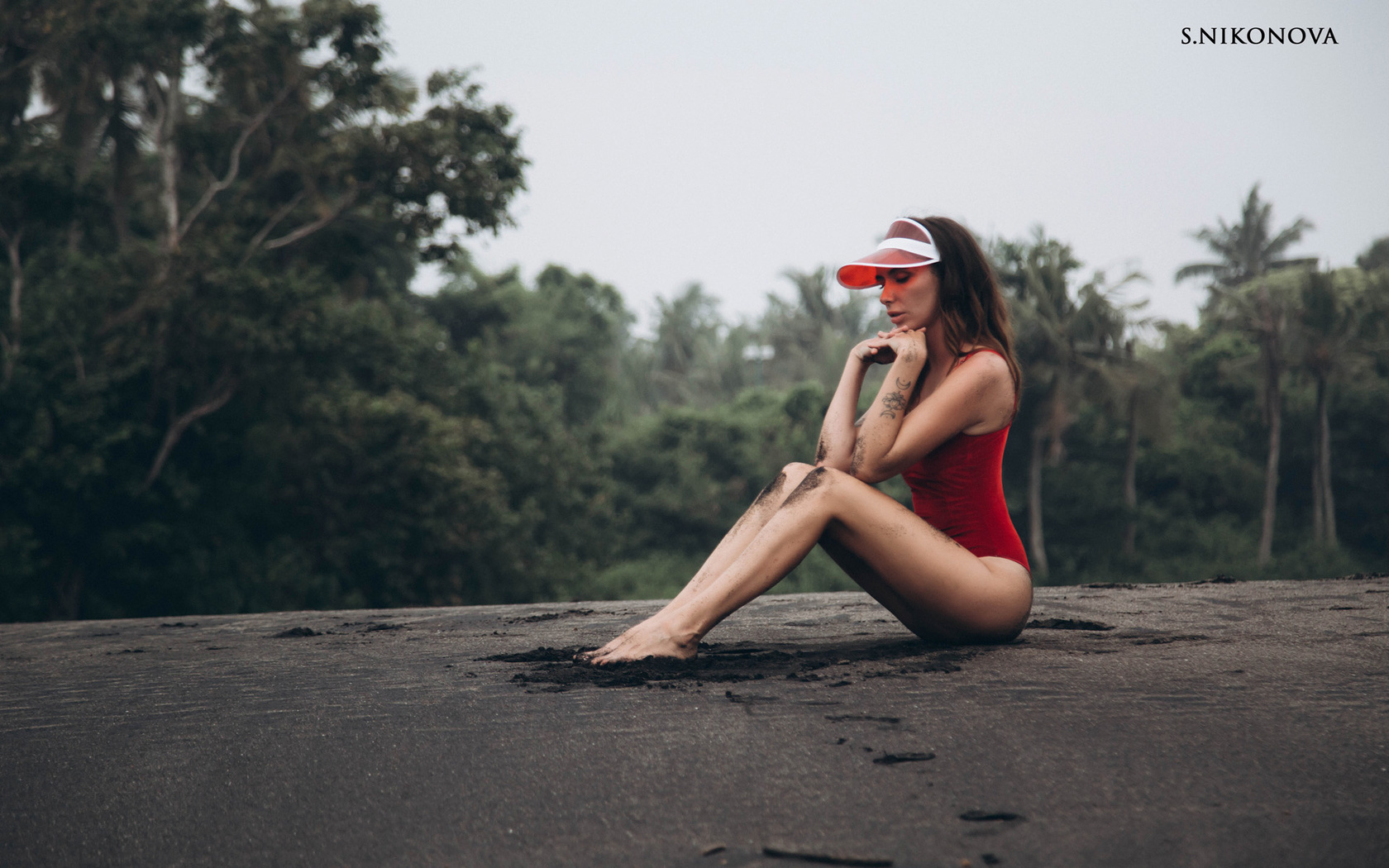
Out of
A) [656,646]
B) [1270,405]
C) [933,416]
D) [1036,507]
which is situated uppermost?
[1270,405]

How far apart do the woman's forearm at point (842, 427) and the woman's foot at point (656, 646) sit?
657 millimetres

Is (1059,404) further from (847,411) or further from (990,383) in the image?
(990,383)

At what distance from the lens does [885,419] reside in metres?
3.01

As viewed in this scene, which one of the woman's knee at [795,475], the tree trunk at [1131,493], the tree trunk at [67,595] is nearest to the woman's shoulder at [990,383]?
the woman's knee at [795,475]

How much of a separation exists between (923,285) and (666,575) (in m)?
27.9

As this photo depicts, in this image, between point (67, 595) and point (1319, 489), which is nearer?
point (67, 595)

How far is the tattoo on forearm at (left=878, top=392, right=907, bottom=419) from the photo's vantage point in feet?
9.90

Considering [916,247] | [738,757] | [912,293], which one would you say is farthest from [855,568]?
[738,757]

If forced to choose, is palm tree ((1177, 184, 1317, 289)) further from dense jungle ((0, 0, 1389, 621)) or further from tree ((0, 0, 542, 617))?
tree ((0, 0, 542, 617))

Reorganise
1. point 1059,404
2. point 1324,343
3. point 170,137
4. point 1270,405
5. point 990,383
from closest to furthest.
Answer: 1. point 990,383
2. point 170,137
3. point 1324,343
4. point 1059,404
5. point 1270,405

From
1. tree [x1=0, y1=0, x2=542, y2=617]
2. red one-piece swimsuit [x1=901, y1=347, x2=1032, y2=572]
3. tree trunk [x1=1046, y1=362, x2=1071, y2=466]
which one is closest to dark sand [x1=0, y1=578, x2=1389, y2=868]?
red one-piece swimsuit [x1=901, y1=347, x2=1032, y2=572]

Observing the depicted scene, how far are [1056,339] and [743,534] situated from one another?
27392 mm

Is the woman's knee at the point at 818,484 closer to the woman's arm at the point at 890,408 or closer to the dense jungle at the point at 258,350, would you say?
the woman's arm at the point at 890,408

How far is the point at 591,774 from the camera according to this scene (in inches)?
78.7
